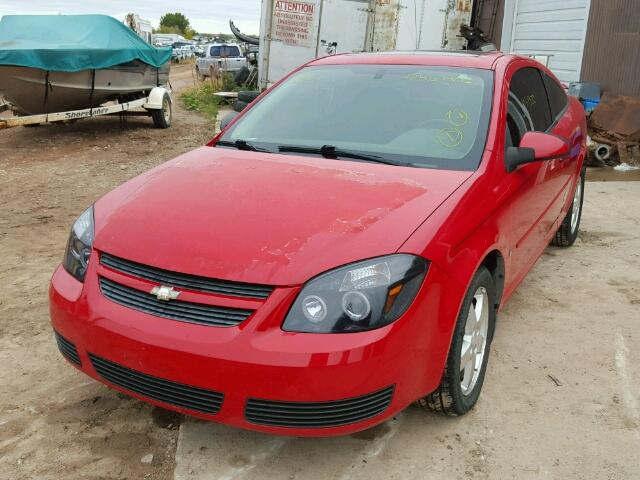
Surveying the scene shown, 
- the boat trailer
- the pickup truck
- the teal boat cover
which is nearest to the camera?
the teal boat cover

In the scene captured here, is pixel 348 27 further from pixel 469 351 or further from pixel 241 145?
pixel 469 351

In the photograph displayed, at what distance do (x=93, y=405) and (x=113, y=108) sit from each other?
9.18 meters

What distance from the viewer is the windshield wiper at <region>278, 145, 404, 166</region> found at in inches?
123

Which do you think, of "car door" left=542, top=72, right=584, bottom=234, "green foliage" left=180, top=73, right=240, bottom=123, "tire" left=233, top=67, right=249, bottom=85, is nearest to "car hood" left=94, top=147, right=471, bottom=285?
"car door" left=542, top=72, right=584, bottom=234

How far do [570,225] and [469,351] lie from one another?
9.63 feet

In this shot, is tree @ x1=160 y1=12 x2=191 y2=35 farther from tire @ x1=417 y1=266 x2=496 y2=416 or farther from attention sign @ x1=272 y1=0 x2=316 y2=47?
tire @ x1=417 y1=266 x2=496 y2=416

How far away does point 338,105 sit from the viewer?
3572 mm

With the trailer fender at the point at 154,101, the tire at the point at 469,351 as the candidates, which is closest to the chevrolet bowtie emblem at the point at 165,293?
the tire at the point at 469,351

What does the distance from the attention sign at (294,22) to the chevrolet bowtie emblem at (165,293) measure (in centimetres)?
1199

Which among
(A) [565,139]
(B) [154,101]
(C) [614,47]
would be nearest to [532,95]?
(A) [565,139]

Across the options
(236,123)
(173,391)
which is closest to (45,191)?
(236,123)

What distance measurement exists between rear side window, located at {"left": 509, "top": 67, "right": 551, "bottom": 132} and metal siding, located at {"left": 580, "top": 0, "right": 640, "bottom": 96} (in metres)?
6.66

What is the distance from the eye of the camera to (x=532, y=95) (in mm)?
4055

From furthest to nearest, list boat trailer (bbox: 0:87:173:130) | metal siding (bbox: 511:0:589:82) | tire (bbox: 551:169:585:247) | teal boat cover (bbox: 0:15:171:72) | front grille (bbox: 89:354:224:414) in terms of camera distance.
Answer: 1. metal siding (bbox: 511:0:589:82)
2. boat trailer (bbox: 0:87:173:130)
3. teal boat cover (bbox: 0:15:171:72)
4. tire (bbox: 551:169:585:247)
5. front grille (bbox: 89:354:224:414)
